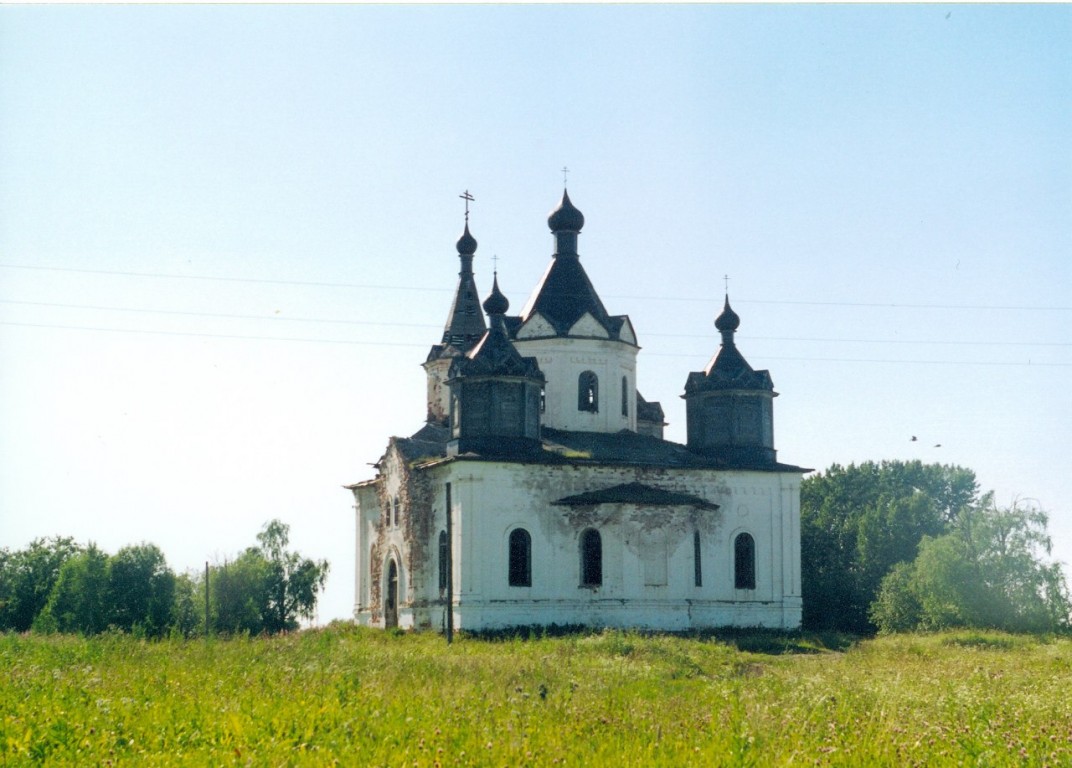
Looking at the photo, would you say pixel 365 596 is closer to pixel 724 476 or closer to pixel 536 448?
pixel 536 448

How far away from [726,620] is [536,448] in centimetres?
701

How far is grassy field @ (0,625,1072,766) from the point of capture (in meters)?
11.1

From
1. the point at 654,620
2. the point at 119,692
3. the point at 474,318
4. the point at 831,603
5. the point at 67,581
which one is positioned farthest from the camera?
the point at 67,581

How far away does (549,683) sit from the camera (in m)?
17.1

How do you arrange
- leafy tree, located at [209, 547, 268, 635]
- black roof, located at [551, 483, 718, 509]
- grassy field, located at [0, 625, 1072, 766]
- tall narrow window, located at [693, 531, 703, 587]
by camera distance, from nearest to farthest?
grassy field, located at [0, 625, 1072, 766], black roof, located at [551, 483, 718, 509], tall narrow window, located at [693, 531, 703, 587], leafy tree, located at [209, 547, 268, 635]

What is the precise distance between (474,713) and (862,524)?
139 ft

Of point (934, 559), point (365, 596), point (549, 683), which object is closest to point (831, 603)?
point (934, 559)

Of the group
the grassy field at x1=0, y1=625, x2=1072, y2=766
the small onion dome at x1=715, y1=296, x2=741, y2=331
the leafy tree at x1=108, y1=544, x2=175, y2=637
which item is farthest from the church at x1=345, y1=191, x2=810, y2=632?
the leafy tree at x1=108, y1=544, x2=175, y2=637

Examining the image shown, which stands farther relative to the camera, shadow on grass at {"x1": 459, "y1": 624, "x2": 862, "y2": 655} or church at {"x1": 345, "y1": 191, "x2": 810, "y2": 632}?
church at {"x1": 345, "y1": 191, "x2": 810, "y2": 632}

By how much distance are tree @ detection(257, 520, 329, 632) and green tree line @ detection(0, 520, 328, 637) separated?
1.9 inches

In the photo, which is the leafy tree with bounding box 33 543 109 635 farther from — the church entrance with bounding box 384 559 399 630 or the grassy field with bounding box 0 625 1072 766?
the grassy field with bounding box 0 625 1072 766

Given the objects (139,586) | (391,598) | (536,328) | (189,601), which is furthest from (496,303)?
(189,601)

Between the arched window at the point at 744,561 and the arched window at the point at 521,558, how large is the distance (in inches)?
237

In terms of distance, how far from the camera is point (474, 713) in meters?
13.0
